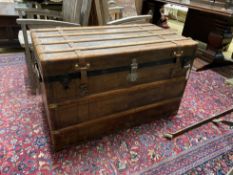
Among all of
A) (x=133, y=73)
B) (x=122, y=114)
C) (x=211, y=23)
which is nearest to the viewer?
(x=133, y=73)

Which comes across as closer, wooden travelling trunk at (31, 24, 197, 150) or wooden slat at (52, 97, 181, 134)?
wooden travelling trunk at (31, 24, 197, 150)

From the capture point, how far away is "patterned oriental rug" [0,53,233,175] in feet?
3.62

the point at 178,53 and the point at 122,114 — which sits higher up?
the point at 178,53

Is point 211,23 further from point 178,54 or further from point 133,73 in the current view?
point 133,73

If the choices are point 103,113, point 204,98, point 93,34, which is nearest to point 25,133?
point 103,113

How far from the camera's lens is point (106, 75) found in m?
1.06

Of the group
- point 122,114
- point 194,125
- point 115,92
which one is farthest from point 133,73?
point 194,125

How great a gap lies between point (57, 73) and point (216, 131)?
50.4 inches

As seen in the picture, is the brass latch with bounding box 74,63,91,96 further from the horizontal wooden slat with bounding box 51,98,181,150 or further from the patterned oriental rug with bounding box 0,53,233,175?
the patterned oriental rug with bounding box 0,53,233,175

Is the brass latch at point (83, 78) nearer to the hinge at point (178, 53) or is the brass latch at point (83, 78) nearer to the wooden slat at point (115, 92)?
the wooden slat at point (115, 92)

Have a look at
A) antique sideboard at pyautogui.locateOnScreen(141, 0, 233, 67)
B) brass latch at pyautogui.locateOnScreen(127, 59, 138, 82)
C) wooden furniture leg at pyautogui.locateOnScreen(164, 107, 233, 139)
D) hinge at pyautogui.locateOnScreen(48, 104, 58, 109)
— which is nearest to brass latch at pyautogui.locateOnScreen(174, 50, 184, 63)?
brass latch at pyautogui.locateOnScreen(127, 59, 138, 82)

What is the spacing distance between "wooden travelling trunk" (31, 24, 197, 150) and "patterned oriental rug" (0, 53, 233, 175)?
98 millimetres

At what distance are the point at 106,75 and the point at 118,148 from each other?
0.53 meters

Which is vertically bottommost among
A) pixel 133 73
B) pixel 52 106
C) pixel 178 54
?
pixel 52 106
